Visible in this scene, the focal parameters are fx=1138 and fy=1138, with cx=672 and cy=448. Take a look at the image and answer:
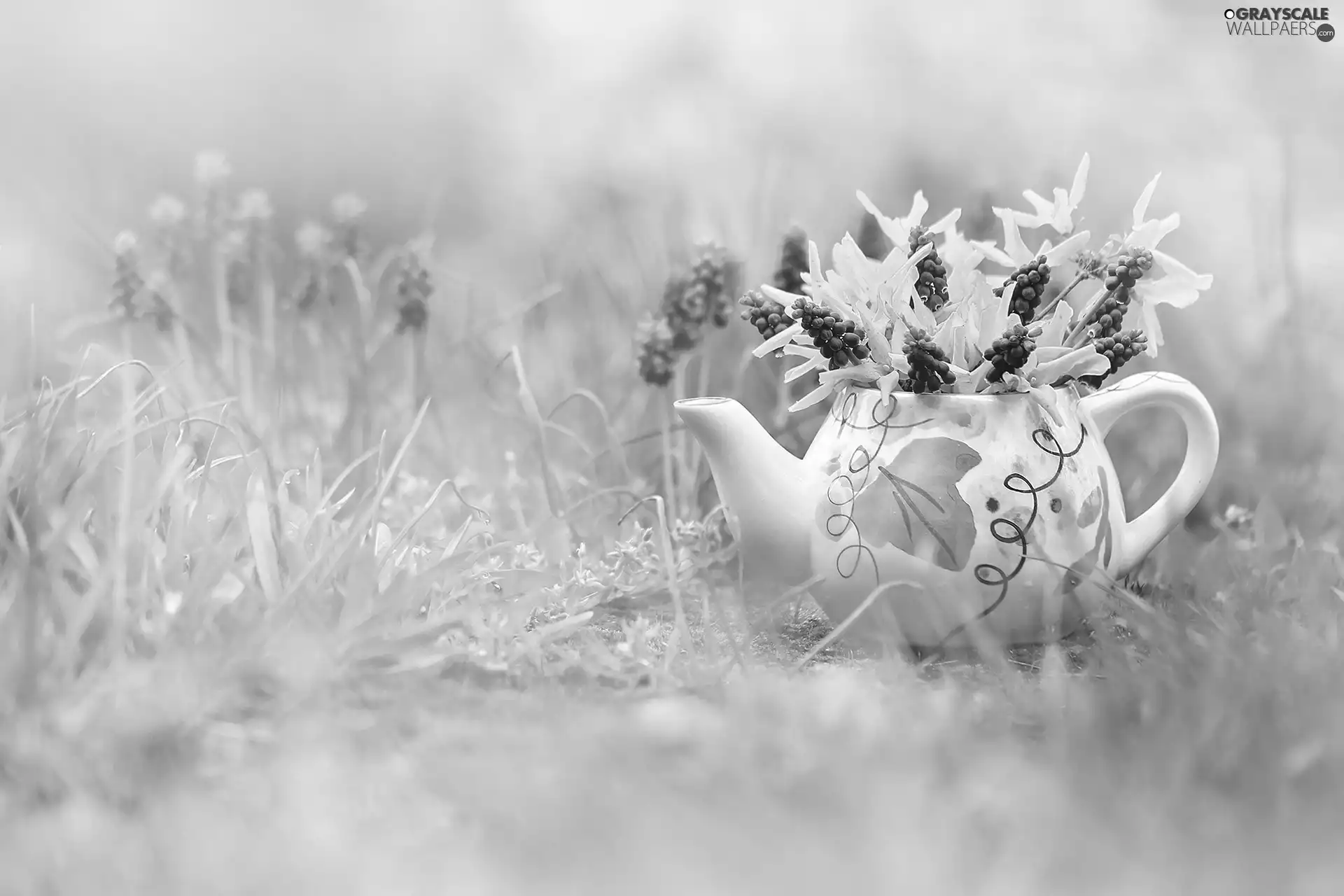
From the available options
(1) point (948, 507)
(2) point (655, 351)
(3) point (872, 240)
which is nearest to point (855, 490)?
(1) point (948, 507)

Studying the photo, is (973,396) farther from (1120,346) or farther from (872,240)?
(872,240)

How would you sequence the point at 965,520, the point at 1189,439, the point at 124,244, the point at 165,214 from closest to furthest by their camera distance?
the point at 965,520 < the point at 1189,439 < the point at 124,244 < the point at 165,214

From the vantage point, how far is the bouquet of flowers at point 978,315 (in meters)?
1.16

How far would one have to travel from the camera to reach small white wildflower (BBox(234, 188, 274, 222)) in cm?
178

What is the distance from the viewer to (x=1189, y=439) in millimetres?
1257

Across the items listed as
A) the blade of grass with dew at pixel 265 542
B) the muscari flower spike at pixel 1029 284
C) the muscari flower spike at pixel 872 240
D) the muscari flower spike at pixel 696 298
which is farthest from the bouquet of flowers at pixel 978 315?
the blade of grass with dew at pixel 265 542

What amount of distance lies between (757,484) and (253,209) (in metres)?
1.03

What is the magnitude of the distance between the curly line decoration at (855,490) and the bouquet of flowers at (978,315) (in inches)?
1.3

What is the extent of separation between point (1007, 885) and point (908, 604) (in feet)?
1.37

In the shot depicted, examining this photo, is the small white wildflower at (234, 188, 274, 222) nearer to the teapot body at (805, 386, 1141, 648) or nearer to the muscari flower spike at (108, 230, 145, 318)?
the muscari flower spike at (108, 230, 145, 318)

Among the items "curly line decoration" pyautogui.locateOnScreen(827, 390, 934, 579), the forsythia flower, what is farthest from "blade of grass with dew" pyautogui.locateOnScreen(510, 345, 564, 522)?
the forsythia flower

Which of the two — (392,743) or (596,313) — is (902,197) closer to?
(596,313)

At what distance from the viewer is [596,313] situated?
1.96 meters

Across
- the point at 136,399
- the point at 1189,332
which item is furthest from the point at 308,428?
the point at 1189,332
